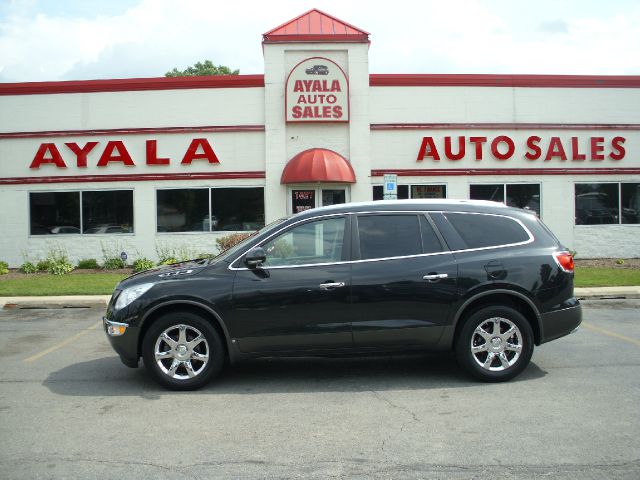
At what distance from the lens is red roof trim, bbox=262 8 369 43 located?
18.8 m

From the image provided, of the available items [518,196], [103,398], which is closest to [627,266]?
[518,196]

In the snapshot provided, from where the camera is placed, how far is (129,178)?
63.0 feet

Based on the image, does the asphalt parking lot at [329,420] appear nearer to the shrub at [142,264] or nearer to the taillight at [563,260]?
the taillight at [563,260]

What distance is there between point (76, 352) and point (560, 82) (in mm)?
16254

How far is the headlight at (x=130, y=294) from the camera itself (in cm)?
644

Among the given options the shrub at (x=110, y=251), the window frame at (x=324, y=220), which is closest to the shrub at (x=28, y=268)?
the shrub at (x=110, y=251)

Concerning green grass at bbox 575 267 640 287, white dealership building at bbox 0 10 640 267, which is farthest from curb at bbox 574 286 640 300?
white dealership building at bbox 0 10 640 267

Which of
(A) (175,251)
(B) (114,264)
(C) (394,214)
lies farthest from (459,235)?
(B) (114,264)

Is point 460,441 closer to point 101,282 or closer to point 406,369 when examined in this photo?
point 406,369

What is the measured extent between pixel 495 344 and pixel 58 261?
15.2m

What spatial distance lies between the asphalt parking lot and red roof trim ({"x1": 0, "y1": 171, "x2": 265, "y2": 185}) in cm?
1135

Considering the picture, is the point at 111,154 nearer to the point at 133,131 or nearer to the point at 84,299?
the point at 133,131

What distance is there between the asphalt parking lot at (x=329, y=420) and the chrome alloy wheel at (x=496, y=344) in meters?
0.25

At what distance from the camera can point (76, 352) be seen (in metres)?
8.54
